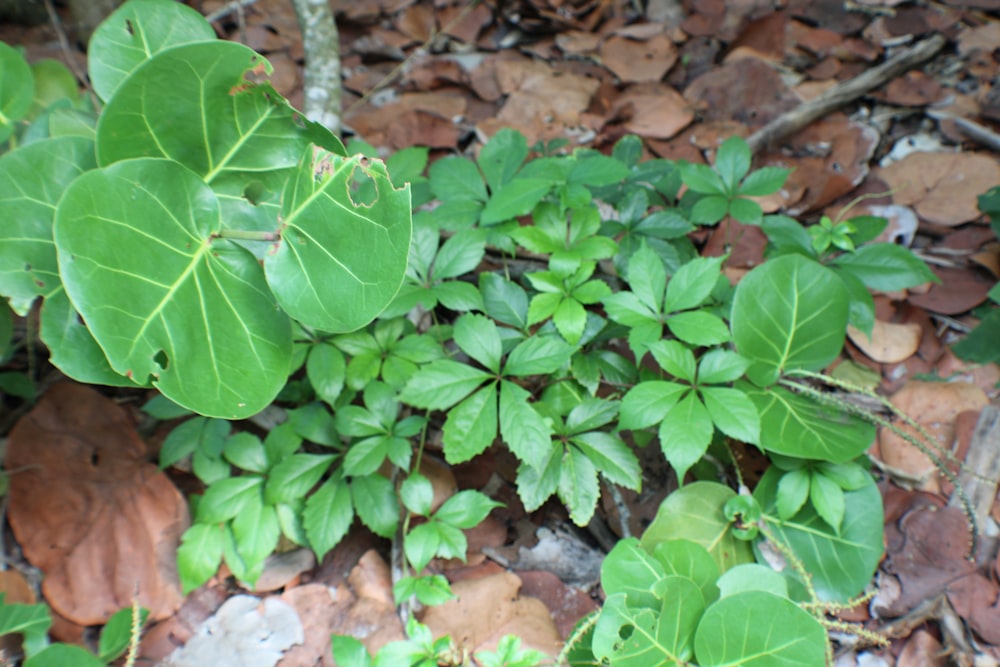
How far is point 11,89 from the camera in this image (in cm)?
108

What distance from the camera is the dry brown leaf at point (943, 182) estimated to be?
2.12 meters

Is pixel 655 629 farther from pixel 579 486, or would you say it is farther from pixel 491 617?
pixel 491 617

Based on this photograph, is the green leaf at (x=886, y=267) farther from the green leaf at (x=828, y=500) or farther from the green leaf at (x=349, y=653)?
the green leaf at (x=349, y=653)

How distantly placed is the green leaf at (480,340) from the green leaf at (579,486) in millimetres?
262

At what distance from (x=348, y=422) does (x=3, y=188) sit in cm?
81

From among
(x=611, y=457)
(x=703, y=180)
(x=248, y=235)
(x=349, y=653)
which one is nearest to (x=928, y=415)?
(x=703, y=180)

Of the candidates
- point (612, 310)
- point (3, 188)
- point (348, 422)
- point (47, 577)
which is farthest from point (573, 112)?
point (47, 577)

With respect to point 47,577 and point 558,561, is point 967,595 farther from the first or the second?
point 47,577

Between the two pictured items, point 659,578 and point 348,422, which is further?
point 348,422

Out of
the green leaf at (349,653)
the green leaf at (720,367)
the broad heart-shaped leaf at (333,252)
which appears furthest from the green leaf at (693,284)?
the green leaf at (349,653)

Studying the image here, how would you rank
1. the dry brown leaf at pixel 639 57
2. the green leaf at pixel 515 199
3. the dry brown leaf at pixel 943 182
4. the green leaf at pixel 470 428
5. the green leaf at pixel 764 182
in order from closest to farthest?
1. the green leaf at pixel 470 428
2. the green leaf at pixel 515 199
3. the green leaf at pixel 764 182
4. the dry brown leaf at pixel 943 182
5. the dry brown leaf at pixel 639 57

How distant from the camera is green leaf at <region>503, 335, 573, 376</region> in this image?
1.37 m

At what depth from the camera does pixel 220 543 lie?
4.93 ft

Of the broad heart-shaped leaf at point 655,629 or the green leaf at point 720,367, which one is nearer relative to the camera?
the broad heart-shaped leaf at point 655,629
